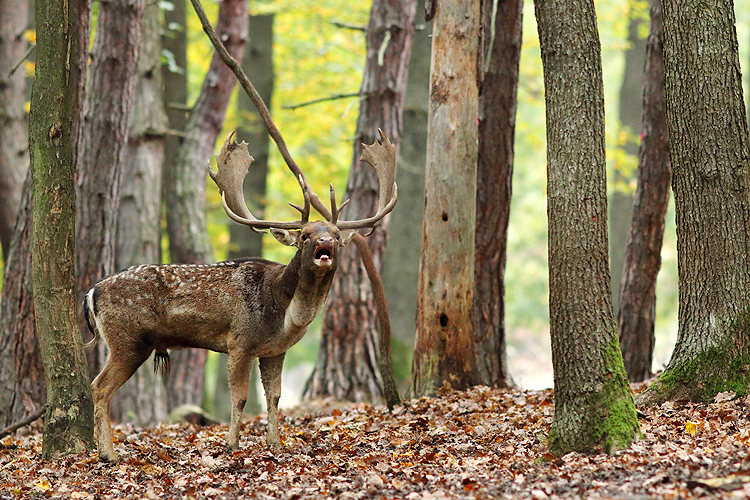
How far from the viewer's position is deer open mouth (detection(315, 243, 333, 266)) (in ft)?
26.4

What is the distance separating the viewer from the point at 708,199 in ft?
26.6

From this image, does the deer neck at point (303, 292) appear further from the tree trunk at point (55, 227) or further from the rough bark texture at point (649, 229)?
the rough bark texture at point (649, 229)

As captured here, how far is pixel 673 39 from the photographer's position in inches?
327

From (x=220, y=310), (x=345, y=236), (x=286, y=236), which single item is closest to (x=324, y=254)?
(x=345, y=236)

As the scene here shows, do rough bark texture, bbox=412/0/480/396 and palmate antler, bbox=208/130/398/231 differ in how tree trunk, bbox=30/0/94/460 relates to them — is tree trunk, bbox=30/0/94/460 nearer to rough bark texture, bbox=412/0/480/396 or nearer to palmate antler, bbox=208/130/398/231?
palmate antler, bbox=208/130/398/231

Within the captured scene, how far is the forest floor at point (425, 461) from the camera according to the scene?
5941mm

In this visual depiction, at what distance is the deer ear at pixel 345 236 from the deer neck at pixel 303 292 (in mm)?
338

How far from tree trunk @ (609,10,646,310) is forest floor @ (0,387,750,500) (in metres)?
12.2

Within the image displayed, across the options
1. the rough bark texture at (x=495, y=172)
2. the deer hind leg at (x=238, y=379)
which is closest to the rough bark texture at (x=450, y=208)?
the rough bark texture at (x=495, y=172)

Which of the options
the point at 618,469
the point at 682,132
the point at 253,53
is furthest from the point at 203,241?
the point at 618,469

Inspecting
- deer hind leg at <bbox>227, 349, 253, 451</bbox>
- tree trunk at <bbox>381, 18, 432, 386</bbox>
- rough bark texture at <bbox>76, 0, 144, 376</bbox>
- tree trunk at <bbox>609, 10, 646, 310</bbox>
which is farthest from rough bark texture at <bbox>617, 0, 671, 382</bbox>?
tree trunk at <bbox>609, 10, 646, 310</bbox>

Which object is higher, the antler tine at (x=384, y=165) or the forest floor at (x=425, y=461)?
the antler tine at (x=384, y=165)

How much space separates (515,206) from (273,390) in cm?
2655

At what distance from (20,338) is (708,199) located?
874 cm
